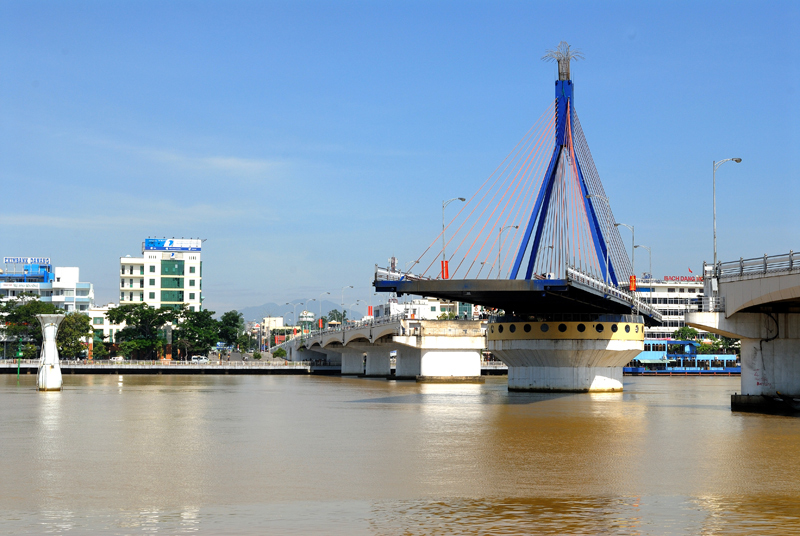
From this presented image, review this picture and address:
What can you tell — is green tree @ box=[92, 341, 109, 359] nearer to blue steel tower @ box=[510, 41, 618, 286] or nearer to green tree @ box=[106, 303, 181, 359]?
green tree @ box=[106, 303, 181, 359]

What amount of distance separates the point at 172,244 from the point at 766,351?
161 m

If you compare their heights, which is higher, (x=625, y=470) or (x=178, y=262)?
(x=178, y=262)

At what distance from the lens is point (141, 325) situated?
557ft

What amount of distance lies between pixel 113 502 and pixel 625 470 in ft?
46.0

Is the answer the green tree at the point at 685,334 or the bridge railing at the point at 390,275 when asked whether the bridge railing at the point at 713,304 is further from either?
the green tree at the point at 685,334

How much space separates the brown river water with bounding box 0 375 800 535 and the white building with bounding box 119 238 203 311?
5740 inches

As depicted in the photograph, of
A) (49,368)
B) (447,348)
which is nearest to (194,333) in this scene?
(447,348)

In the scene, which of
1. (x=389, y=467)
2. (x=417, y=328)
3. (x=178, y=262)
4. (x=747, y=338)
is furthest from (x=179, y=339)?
(x=389, y=467)

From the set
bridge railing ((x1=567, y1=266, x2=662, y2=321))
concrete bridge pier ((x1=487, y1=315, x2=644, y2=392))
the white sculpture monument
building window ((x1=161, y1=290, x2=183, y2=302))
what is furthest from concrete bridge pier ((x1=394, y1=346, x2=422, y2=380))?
building window ((x1=161, y1=290, x2=183, y2=302))

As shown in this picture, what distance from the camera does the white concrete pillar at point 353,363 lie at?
500ft

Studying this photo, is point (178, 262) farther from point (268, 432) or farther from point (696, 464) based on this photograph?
point (696, 464)

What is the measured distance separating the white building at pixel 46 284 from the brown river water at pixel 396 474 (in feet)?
473

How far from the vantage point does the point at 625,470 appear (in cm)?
2781

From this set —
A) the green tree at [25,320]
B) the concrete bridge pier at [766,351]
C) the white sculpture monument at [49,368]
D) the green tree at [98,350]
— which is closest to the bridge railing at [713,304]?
the concrete bridge pier at [766,351]
